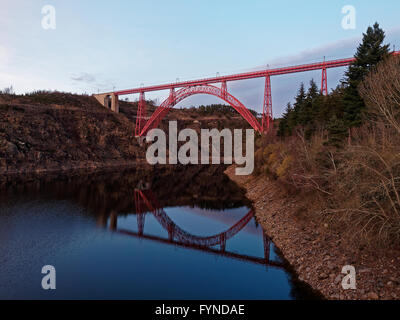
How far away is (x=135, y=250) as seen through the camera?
9750mm

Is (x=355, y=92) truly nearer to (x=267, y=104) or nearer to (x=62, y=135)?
(x=267, y=104)

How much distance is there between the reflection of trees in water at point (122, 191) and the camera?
55.1 feet

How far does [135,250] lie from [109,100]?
4489 centimetres

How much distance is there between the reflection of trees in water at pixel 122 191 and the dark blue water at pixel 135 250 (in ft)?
0.59

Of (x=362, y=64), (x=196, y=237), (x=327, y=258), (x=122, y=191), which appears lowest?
(x=196, y=237)

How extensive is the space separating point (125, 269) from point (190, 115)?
60.1m

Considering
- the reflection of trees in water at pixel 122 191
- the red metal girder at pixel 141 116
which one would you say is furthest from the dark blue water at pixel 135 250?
the red metal girder at pixel 141 116

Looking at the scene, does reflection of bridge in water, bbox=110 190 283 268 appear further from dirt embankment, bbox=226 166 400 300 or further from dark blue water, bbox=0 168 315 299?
dirt embankment, bbox=226 166 400 300

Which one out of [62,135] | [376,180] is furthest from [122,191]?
[62,135]

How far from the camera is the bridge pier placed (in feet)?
158

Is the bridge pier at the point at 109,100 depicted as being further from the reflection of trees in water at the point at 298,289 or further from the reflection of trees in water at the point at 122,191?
the reflection of trees in water at the point at 298,289

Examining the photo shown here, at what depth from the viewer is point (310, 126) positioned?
1691 cm
